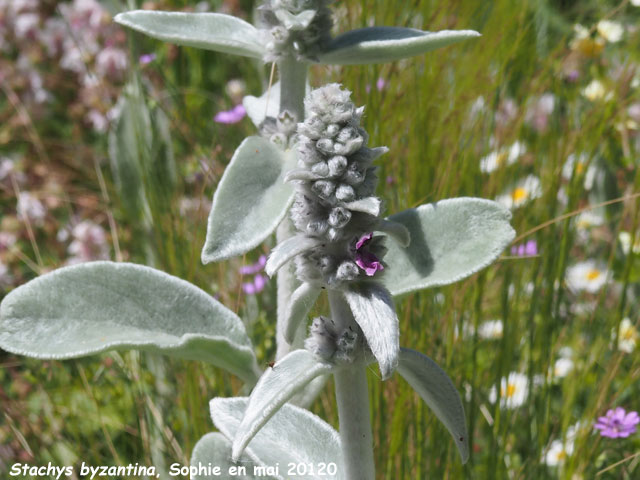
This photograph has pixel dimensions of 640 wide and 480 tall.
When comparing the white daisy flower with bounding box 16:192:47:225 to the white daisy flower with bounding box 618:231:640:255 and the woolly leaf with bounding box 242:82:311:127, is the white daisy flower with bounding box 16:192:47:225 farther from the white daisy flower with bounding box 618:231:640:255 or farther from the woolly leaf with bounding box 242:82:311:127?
the white daisy flower with bounding box 618:231:640:255

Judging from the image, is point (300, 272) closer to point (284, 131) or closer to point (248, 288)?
point (284, 131)

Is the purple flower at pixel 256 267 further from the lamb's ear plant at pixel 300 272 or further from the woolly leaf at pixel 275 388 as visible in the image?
the woolly leaf at pixel 275 388

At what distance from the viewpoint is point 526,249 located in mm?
1889

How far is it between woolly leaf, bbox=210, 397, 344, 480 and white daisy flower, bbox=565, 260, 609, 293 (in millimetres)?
1027

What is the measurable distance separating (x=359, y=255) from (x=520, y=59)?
1.33 metres

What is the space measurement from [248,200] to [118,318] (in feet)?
0.91

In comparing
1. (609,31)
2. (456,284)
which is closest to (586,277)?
(456,284)


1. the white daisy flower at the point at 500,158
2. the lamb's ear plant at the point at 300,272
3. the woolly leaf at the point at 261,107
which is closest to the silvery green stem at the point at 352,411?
the lamb's ear plant at the point at 300,272

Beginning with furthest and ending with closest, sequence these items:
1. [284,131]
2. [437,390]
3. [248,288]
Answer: [248,288]
[284,131]
[437,390]

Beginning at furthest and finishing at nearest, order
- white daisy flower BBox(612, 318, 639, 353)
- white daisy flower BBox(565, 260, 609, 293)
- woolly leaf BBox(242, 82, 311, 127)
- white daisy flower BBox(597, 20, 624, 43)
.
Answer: white daisy flower BBox(597, 20, 624, 43)
white daisy flower BBox(565, 260, 609, 293)
white daisy flower BBox(612, 318, 639, 353)
woolly leaf BBox(242, 82, 311, 127)

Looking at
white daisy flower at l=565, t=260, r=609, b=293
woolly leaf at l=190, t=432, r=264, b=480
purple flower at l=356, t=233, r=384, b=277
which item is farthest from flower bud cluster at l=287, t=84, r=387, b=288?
white daisy flower at l=565, t=260, r=609, b=293

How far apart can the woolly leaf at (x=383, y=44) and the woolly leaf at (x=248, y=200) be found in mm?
181

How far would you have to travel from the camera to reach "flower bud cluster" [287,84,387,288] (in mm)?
988

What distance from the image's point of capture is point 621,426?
148cm
